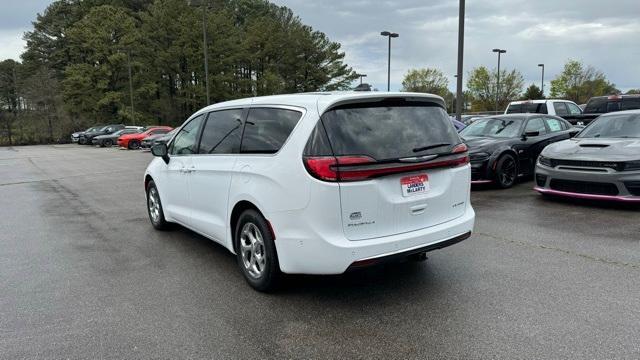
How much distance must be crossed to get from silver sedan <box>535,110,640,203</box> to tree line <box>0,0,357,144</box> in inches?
1790

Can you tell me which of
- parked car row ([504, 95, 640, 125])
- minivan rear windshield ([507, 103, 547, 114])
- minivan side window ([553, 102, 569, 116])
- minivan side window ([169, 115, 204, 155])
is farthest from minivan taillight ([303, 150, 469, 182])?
minivan side window ([553, 102, 569, 116])

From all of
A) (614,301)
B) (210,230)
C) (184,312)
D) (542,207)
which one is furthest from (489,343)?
(542,207)

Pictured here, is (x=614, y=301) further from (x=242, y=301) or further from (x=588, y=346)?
(x=242, y=301)

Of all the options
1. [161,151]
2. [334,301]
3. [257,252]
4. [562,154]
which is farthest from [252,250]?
[562,154]

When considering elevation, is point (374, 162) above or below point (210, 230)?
above

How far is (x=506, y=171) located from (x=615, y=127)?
213 cm

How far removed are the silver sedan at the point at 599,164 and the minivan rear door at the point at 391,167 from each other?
4.25m

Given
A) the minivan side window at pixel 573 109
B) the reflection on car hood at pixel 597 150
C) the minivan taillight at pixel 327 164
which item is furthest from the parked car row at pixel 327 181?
the minivan side window at pixel 573 109

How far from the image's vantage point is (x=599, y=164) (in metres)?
7.21

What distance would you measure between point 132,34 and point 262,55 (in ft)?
47.8

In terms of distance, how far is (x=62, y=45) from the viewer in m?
63.5

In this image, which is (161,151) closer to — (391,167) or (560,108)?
(391,167)

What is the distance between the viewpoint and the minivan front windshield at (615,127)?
7.95m

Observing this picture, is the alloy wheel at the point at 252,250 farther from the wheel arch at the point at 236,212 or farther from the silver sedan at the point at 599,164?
the silver sedan at the point at 599,164
